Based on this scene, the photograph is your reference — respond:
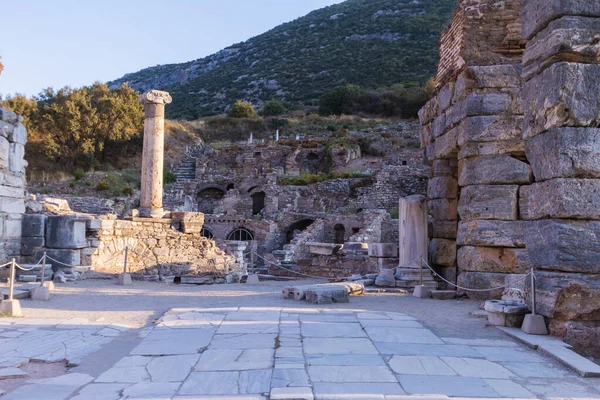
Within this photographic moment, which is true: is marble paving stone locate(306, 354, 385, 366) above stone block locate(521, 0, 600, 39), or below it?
below

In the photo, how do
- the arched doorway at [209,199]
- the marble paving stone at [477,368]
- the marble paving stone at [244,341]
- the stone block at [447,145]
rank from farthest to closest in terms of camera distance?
the arched doorway at [209,199] < the stone block at [447,145] < the marble paving stone at [244,341] < the marble paving stone at [477,368]

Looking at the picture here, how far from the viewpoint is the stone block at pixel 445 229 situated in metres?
10.6

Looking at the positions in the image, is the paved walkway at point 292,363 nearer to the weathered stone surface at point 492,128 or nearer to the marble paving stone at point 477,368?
the marble paving stone at point 477,368

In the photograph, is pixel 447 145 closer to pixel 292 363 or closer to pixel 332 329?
pixel 332 329

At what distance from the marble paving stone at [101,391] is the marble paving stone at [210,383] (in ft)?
1.57

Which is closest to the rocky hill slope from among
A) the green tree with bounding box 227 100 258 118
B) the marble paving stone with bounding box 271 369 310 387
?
the green tree with bounding box 227 100 258 118

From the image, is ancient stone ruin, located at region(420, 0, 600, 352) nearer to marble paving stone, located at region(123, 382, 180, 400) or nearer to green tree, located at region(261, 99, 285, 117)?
marble paving stone, located at region(123, 382, 180, 400)

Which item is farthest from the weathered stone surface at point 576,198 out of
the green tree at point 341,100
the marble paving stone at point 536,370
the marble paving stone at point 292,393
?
the green tree at point 341,100

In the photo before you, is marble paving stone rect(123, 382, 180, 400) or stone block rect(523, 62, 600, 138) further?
stone block rect(523, 62, 600, 138)

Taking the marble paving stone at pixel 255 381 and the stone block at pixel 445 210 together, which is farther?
the stone block at pixel 445 210

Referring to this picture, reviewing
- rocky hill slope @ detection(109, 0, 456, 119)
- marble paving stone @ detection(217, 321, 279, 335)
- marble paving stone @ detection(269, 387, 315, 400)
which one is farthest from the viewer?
rocky hill slope @ detection(109, 0, 456, 119)

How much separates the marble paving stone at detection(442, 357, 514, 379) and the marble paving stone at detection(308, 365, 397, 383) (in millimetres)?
697

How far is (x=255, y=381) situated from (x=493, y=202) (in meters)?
6.35

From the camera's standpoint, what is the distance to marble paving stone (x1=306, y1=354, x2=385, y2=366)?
4.57m
